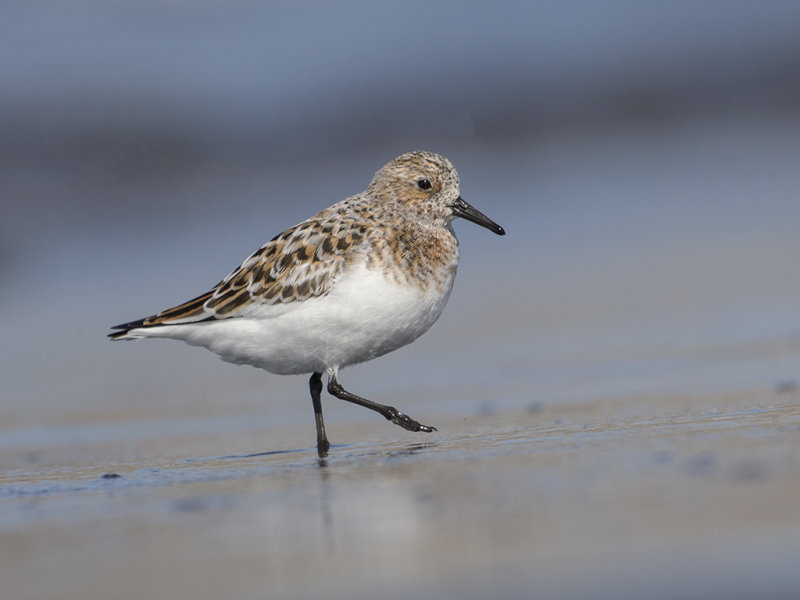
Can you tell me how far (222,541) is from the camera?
13.2 ft

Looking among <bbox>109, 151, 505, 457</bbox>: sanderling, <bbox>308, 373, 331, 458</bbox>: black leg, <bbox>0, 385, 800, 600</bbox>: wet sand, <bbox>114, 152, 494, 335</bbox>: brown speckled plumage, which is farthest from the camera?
<bbox>114, 152, 494, 335</bbox>: brown speckled plumage

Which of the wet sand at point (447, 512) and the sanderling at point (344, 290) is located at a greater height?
the sanderling at point (344, 290)

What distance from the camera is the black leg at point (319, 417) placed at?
568 cm

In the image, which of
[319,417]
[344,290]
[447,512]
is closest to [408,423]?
[319,417]

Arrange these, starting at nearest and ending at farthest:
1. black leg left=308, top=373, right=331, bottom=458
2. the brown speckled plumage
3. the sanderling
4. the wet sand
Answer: the wet sand
black leg left=308, top=373, right=331, bottom=458
the sanderling
the brown speckled plumage

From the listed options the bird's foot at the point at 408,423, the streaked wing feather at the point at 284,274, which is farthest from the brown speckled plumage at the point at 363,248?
the bird's foot at the point at 408,423

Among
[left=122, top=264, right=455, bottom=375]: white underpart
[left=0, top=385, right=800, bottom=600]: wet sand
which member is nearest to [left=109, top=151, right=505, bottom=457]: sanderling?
[left=122, top=264, right=455, bottom=375]: white underpart

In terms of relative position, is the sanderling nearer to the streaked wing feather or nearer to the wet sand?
the streaked wing feather

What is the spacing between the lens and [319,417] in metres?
5.88

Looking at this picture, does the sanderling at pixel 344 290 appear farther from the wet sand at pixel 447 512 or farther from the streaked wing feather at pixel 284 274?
the wet sand at pixel 447 512

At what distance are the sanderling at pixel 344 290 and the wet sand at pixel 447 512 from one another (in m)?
0.46

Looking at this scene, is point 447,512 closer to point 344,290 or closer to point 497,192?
point 344,290

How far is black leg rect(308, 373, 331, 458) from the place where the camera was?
568 centimetres

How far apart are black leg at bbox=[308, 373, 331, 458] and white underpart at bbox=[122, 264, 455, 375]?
16 cm
